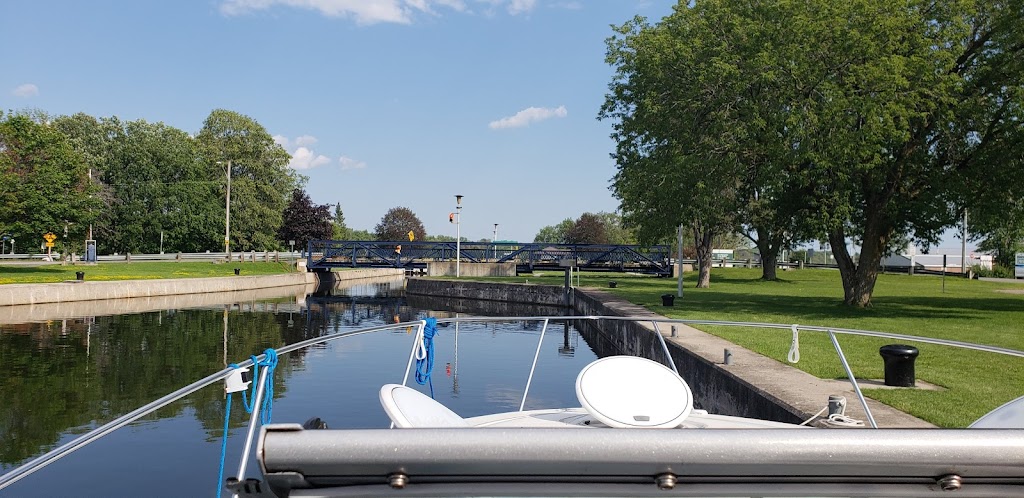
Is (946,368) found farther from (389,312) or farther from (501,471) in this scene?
(389,312)

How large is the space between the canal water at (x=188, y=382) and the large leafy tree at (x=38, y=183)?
1275 cm

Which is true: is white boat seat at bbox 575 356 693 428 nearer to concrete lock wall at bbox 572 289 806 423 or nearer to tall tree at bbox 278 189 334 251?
concrete lock wall at bbox 572 289 806 423

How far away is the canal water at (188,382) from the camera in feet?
35.8

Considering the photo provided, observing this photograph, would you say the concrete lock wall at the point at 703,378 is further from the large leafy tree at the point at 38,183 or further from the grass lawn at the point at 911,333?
the large leafy tree at the point at 38,183

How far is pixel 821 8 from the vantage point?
75.3ft

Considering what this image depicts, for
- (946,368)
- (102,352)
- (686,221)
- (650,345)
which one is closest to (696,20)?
(686,221)

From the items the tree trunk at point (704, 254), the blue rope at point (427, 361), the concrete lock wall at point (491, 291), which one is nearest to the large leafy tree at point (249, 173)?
the concrete lock wall at point (491, 291)

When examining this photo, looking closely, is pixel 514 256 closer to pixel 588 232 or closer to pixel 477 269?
pixel 477 269

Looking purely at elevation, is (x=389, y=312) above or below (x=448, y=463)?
below

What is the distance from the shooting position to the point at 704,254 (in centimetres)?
4184

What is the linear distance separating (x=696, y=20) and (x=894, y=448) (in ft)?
89.7

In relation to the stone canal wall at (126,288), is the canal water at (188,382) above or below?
below

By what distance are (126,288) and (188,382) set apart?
25876 mm

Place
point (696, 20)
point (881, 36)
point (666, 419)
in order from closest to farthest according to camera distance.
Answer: point (666, 419), point (881, 36), point (696, 20)
